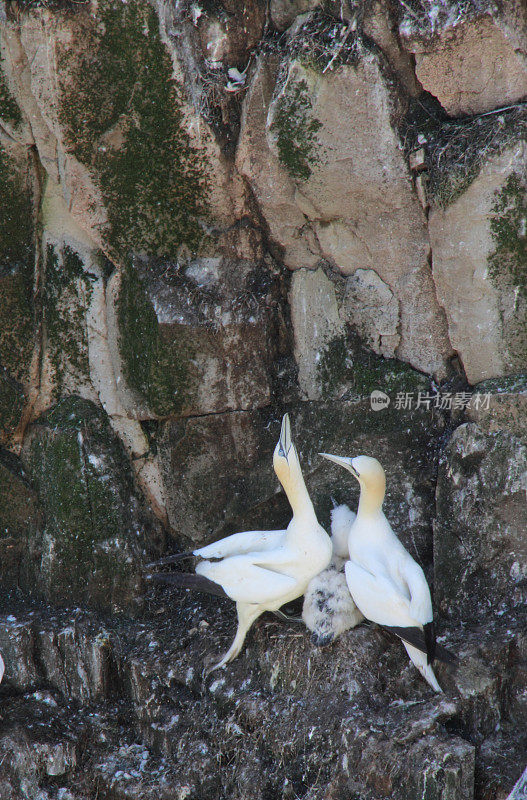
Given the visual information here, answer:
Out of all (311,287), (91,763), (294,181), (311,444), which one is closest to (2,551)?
(91,763)

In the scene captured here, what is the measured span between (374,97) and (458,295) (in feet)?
4.10

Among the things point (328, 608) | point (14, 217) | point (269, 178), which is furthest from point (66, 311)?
point (328, 608)

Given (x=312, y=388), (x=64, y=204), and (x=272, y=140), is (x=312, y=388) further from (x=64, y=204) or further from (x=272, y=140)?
(x=64, y=204)

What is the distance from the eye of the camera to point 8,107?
5.40 metres

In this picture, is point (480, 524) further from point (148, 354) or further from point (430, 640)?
point (148, 354)

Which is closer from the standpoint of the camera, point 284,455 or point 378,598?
point 378,598

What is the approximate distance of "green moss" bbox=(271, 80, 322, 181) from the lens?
485 centimetres

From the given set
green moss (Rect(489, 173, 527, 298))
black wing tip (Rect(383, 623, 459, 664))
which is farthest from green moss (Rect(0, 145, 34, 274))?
black wing tip (Rect(383, 623, 459, 664))

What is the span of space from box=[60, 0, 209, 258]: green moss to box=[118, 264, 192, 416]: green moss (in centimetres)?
30

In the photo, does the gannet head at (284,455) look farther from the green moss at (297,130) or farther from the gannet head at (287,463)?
the green moss at (297,130)

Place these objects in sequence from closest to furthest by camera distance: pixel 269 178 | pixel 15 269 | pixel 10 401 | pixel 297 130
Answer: pixel 297 130
pixel 269 178
pixel 15 269
pixel 10 401

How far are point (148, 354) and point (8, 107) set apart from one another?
1.85 m

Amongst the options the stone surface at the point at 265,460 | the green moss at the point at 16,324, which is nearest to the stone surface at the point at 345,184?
the stone surface at the point at 265,460

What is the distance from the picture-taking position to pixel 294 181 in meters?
5.14
